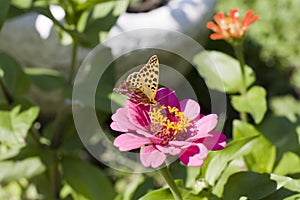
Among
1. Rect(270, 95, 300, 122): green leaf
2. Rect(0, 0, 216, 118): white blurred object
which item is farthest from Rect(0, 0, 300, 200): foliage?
Rect(270, 95, 300, 122): green leaf

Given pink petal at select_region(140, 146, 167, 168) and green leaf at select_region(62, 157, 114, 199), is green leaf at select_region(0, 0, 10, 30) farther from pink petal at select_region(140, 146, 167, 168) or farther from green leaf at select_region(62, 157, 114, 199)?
pink petal at select_region(140, 146, 167, 168)

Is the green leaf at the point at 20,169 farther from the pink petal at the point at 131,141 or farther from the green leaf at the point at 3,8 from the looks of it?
the pink petal at the point at 131,141

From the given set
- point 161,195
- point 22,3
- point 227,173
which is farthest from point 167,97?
point 22,3

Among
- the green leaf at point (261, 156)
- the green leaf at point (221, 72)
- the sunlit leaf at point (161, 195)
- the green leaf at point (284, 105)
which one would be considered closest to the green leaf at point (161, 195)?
the sunlit leaf at point (161, 195)

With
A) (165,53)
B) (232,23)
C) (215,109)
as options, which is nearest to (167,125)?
(215,109)

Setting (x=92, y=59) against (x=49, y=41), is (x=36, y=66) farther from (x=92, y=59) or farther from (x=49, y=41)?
(x=92, y=59)
